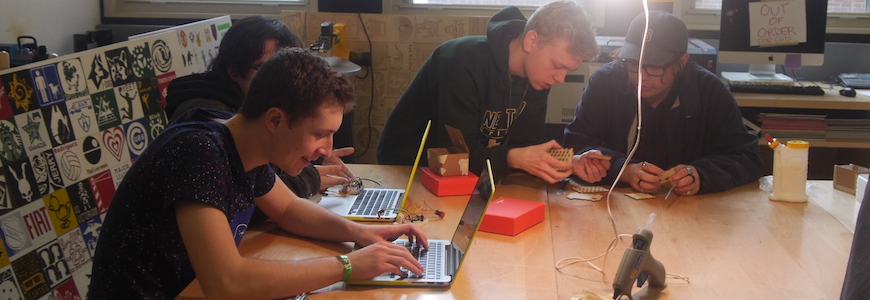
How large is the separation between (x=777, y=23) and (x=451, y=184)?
246 cm

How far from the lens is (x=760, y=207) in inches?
78.7

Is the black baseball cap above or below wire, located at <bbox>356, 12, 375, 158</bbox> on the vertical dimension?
above

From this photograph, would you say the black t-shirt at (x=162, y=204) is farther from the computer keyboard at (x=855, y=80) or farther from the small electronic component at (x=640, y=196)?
the computer keyboard at (x=855, y=80)

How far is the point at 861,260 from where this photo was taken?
1.10m

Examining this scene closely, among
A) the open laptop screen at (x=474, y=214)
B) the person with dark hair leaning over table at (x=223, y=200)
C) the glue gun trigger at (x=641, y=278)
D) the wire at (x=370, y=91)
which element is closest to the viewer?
the person with dark hair leaning over table at (x=223, y=200)

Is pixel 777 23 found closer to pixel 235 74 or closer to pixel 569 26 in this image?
pixel 569 26

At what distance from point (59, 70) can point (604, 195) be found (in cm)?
192

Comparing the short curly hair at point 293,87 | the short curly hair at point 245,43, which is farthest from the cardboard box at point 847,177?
the short curly hair at point 245,43

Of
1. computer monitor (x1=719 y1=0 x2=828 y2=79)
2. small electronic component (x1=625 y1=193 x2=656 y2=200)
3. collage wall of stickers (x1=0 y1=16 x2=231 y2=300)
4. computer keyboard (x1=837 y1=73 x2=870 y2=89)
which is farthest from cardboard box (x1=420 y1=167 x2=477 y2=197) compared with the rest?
computer keyboard (x1=837 y1=73 x2=870 y2=89)

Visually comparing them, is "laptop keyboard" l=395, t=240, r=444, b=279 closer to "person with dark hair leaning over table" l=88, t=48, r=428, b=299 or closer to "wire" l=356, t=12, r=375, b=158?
"person with dark hair leaning over table" l=88, t=48, r=428, b=299

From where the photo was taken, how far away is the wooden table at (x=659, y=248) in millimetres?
1406

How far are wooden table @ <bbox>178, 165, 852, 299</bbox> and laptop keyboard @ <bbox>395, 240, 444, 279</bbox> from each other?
47mm

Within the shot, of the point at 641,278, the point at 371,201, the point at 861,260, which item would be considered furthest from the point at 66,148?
the point at 861,260

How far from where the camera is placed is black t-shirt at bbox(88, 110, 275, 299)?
126 cm
